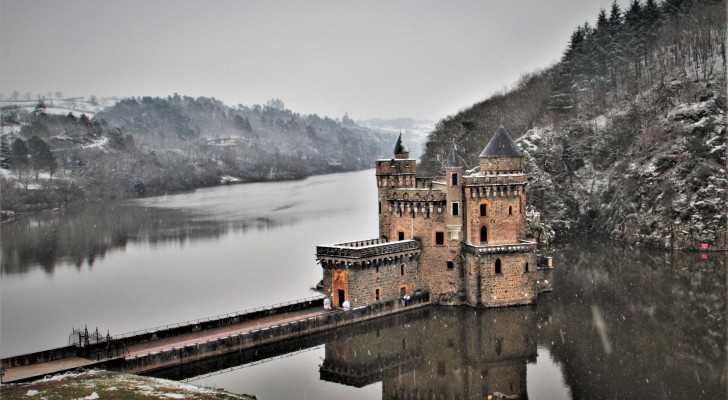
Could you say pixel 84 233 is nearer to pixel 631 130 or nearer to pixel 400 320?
pixel 400 320

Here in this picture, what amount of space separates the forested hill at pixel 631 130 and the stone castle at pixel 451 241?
25004 millimetres

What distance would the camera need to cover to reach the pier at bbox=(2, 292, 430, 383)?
35.8m

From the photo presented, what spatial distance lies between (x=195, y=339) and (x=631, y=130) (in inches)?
2337

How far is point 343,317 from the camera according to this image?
44.8m

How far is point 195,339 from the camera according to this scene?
4069cm

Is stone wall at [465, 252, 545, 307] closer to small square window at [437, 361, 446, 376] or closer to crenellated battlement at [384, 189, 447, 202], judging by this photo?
crenellated battlement at [384, 189, 447, 202]

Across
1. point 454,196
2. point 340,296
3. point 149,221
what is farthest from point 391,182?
point 149,221

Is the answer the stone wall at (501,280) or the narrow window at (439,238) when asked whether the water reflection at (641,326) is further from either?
the narrow window at (439,238)

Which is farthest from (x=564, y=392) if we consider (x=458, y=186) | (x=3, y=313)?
(x=3, y=313)

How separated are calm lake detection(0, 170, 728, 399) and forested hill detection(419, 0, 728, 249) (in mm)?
5856

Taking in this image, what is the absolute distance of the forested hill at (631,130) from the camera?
232 ft

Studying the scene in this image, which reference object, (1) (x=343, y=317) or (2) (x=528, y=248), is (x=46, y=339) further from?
(2) (x=528, y=248)

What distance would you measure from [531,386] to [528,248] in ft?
47.3

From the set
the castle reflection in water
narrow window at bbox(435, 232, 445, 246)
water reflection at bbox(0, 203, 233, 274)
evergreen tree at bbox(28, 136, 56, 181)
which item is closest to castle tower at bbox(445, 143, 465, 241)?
narrow window at bbox(435, 232, 445, 246)
